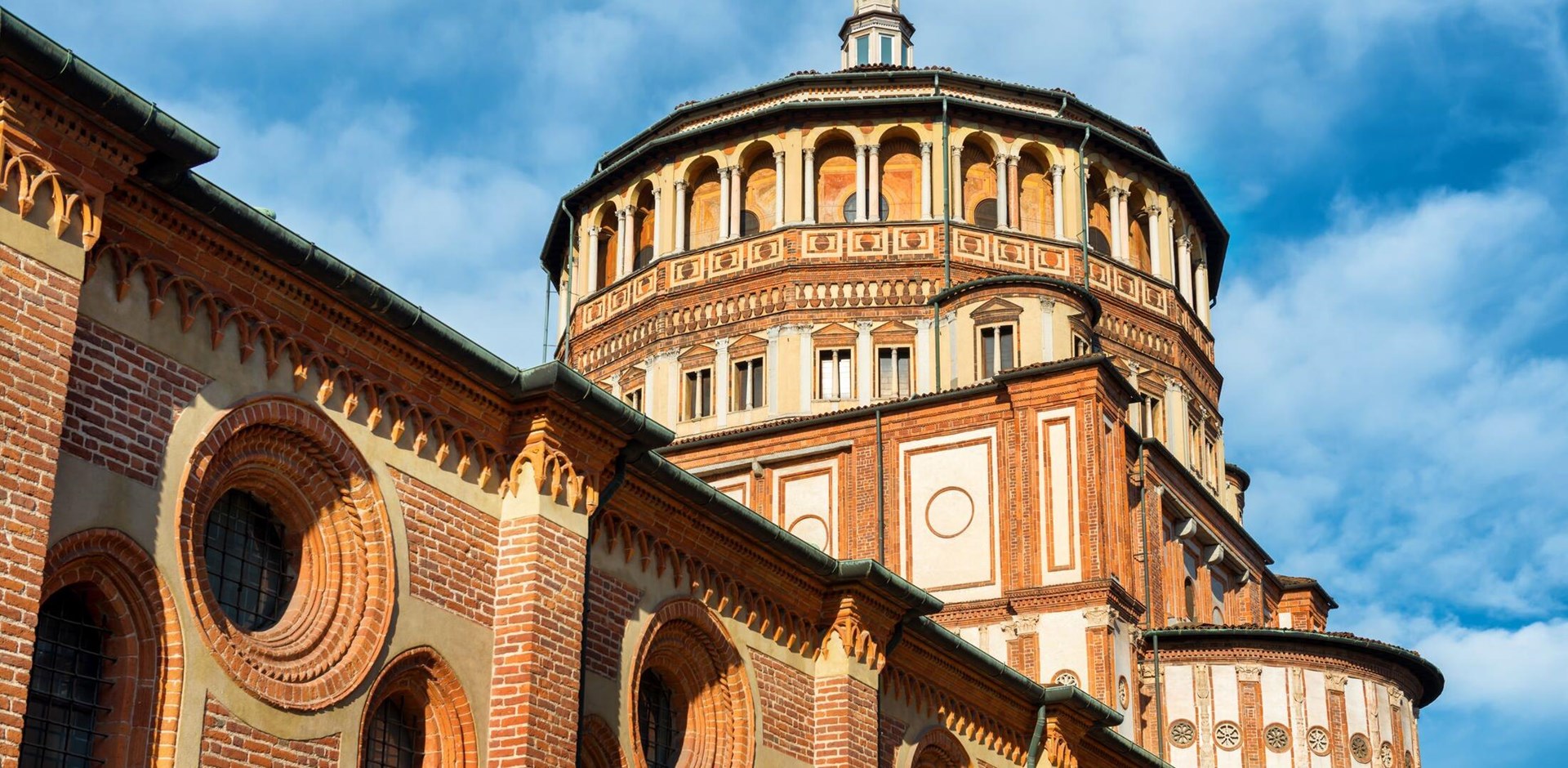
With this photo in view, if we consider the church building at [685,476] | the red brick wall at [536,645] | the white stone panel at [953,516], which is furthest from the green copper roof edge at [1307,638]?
the red brick wall at [536,645]

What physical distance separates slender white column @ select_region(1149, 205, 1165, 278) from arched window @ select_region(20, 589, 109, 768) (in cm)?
3379

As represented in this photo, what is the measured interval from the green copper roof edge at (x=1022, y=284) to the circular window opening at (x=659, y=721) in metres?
20.0

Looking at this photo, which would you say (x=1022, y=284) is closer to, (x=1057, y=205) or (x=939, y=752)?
(x=1057, y=205)

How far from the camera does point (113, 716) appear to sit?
12.5m

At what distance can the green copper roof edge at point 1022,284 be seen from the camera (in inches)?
1484

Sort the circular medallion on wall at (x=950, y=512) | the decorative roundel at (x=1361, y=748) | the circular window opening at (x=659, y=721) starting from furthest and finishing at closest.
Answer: the decorative roundel at (x=1361, y=748)
the circular medallion on wall at (x=950, y=512)
the circular window opening at (x=659, y=721)

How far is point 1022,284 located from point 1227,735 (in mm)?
9389

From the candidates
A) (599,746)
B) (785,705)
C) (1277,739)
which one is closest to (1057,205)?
(1277,739)

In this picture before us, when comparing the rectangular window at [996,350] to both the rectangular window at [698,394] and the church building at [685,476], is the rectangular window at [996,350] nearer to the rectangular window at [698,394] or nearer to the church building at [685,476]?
the church building at [685,476]

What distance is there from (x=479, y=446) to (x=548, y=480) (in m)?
0.67

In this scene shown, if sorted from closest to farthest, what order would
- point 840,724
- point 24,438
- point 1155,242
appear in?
point 24,438, point 840,724, point 1155,242

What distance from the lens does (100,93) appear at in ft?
39.9

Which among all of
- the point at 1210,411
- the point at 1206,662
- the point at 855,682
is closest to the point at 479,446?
the point at 855,682

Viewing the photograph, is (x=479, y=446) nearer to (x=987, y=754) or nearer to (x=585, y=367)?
(x=987, y=754)
